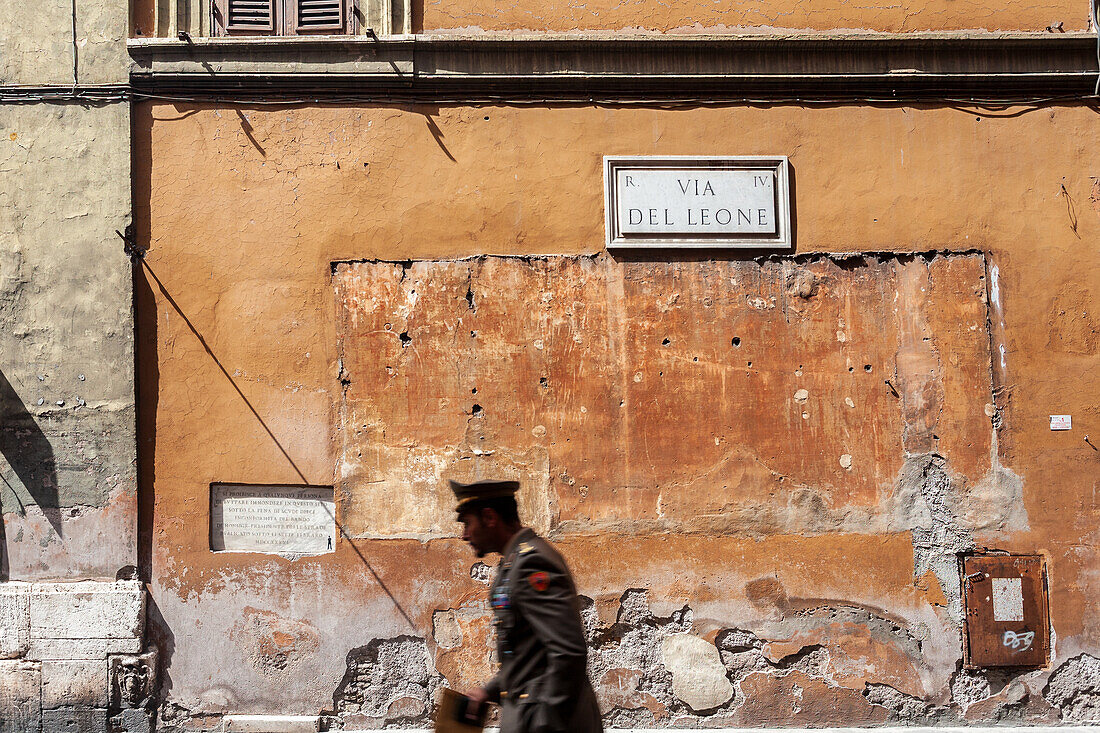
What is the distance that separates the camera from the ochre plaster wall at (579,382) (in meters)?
5.41

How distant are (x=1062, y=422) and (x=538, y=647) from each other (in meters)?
4.36

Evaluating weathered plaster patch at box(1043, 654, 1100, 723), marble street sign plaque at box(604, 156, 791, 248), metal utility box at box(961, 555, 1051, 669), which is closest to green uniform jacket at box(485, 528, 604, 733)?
marble street sign plaque at box(604, 156, 791, 248)

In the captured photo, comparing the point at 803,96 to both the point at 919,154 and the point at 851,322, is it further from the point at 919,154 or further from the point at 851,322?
the point at 851,322

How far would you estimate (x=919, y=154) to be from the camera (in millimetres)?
5648

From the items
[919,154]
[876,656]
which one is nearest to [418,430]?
[876,656]

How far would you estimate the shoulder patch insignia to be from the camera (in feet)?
9.20

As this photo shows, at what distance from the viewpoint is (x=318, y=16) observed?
5695 millimetres

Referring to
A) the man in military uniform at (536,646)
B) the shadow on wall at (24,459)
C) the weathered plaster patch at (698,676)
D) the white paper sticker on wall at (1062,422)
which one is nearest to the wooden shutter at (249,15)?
the shadow on wall at (24,459)

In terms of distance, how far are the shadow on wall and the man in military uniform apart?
3764mm

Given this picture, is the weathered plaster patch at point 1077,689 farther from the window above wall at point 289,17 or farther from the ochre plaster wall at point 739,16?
the window above wall at point 289,17

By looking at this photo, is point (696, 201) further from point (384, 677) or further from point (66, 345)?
point (66, 345)

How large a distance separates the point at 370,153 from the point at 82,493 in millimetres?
2819

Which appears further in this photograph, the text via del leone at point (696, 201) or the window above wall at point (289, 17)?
the window above wall at point (289, 17)

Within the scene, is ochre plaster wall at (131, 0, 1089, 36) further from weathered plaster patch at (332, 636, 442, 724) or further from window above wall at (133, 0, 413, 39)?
weathered plaster patch at (332, 636, 442, 724)
